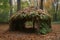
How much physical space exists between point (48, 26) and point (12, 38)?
356 cm

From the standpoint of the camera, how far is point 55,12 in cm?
2586

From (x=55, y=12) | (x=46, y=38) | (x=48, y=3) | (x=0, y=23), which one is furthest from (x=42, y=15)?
(x=48, y=3)

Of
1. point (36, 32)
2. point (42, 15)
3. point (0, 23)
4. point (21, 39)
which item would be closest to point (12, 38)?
point (21, 39)

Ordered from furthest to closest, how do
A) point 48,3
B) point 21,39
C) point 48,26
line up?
point 48,3, point 48,26, point 21,39

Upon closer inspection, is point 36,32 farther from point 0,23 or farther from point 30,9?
point 0,23

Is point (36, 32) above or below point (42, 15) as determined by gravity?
below

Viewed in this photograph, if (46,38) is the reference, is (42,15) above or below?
above

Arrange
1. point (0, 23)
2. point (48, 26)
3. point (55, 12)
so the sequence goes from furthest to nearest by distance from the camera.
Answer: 1. point (55, 12)
2. point (0, 23)
3. point (48, 26)

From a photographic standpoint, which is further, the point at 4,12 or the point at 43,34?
the point at 4,12

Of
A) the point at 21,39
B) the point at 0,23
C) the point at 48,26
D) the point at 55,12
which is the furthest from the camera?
the point at 55,12

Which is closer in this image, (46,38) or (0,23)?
(46,38)

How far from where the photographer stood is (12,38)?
1194 centimetres

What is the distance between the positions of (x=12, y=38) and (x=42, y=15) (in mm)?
3210

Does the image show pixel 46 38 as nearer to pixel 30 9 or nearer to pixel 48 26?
pixel 48 26
